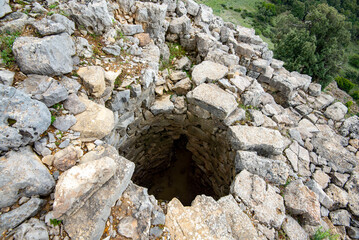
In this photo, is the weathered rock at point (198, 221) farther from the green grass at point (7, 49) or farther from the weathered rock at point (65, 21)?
the weathered rock at point (65, 21)

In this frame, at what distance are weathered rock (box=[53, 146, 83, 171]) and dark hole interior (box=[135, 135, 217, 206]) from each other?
520 centimetres

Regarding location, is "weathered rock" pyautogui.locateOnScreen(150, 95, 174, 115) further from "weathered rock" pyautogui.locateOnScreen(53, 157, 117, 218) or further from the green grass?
the green grass

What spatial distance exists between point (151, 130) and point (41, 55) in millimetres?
3944

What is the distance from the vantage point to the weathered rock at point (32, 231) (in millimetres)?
2363

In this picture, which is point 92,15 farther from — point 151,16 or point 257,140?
point 257,140

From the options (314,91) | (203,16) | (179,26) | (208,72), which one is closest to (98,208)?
(208,72)

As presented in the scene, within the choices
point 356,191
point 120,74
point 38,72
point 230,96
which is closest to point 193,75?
point 230,96

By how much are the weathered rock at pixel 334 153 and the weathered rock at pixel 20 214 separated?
6578 millimetres

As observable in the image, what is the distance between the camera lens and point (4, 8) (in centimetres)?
389

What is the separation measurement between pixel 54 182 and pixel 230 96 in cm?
452

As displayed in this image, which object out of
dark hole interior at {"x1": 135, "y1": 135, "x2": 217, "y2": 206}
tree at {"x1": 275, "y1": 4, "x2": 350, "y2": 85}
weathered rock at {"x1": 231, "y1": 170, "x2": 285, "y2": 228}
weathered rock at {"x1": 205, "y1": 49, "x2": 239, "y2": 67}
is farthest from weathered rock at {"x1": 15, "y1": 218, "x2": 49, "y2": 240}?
tree at {"x1": 275, "y1": 4, "x2": 350, "y2": 85}

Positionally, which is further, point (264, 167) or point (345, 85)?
point (345, 85)

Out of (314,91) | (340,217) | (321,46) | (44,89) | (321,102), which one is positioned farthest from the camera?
(321,46)

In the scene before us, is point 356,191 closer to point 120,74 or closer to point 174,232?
point 174,232
